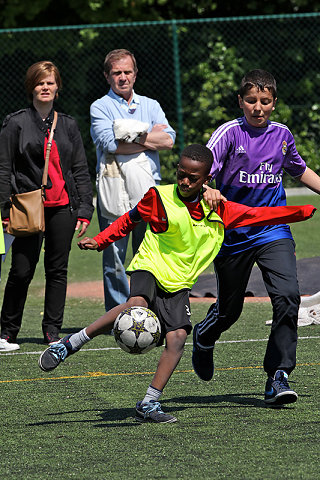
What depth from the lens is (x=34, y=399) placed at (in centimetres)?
593

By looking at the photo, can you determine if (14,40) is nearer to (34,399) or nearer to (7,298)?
(7,298)

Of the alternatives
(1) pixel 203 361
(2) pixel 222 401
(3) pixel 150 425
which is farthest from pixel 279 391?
(3) pixel 150 425

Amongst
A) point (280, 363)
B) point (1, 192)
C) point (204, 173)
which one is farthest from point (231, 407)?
point (1, 192)

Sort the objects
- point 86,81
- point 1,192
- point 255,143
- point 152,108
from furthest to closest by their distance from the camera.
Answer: point 86,81, point 152,108, point 1,192, point 255,143

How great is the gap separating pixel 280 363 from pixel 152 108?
341cm

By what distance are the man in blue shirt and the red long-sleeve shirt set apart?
2.58 metres

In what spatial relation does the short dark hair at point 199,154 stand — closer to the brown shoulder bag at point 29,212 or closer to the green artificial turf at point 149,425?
the green artificial turf at point 149,425

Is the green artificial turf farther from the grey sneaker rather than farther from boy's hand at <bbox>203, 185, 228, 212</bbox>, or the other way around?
boy's hand at <bbox>203, 185, 228, 212</bbox>

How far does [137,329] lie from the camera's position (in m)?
5.13

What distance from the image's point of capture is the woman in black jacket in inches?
298

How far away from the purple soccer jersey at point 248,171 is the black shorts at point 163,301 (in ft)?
1.84

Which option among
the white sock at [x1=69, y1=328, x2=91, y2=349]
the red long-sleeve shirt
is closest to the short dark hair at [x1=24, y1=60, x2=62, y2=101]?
the red long-sleeve shirt

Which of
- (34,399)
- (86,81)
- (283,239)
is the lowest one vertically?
(34,399)

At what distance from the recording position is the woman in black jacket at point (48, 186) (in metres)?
7.56
